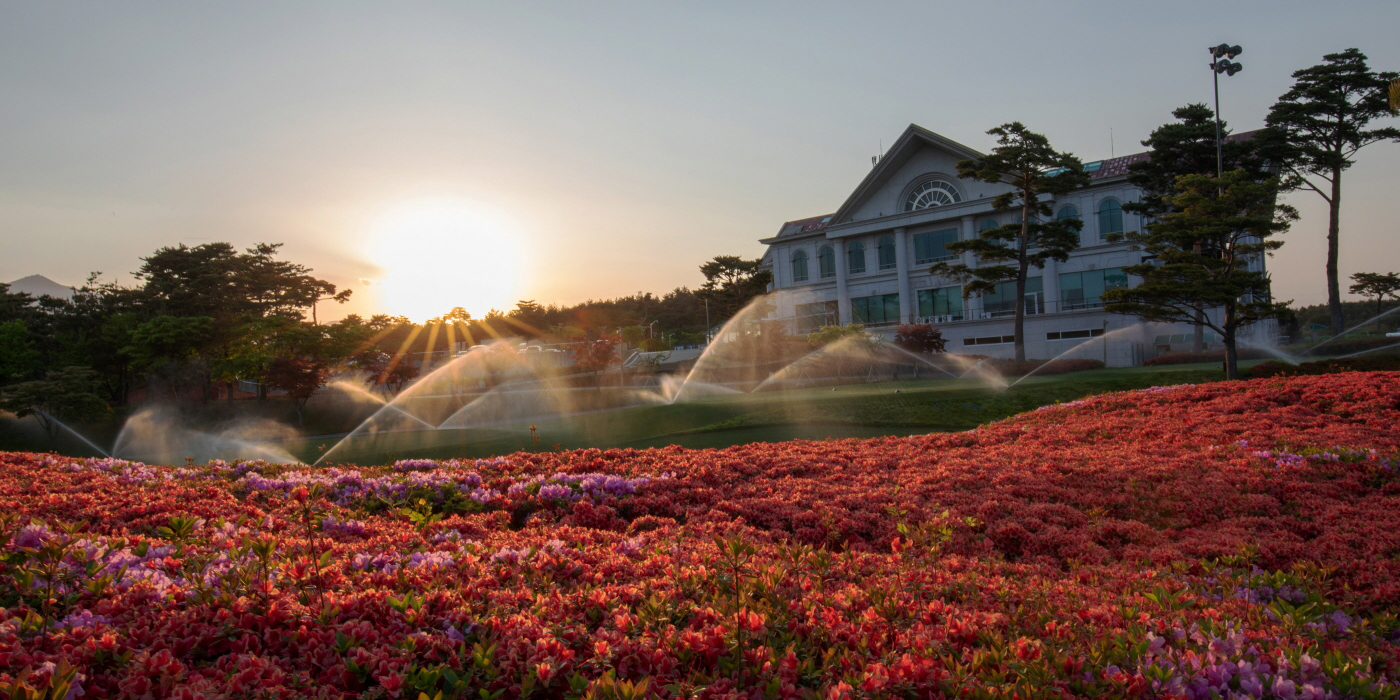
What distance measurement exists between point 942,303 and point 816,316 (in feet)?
29.4

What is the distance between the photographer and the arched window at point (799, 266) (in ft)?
174

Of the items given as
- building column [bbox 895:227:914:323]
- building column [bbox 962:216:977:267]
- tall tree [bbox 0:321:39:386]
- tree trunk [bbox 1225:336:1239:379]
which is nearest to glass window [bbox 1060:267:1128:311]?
building column [bbox 962:216:977:267]

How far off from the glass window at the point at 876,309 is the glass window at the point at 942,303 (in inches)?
Answer: 72.0

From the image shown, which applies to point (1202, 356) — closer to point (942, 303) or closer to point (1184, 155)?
point (1184, 155)

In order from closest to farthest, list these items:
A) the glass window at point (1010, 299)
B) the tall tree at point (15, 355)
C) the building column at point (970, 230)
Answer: the tall tree at point (15, 355)
the glass window at point (1010, 299)
the building column at point (970, 230)

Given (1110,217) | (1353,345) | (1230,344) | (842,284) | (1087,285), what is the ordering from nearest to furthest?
(1230,344)
(1353,345)
(1110,217)
(1087,285)
(842,284)

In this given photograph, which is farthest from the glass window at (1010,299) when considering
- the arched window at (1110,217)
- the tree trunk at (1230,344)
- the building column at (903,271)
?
the tree trunk at (1230,344)

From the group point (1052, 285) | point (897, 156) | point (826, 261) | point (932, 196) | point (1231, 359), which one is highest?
point (897, 156)

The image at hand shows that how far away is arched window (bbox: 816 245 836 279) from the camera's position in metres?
51.6

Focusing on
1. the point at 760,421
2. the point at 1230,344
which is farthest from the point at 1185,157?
the point at 760,421

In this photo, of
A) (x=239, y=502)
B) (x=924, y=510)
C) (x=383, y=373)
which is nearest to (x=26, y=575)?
(x=239, y=502)

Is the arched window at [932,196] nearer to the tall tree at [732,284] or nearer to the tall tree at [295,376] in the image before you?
the tall tree at [732,284]

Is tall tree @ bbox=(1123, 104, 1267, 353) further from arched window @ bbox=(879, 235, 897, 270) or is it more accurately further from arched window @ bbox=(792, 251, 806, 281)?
arched window @ bbox=(792, 251, 806, 281)

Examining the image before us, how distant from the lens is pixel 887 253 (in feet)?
160
